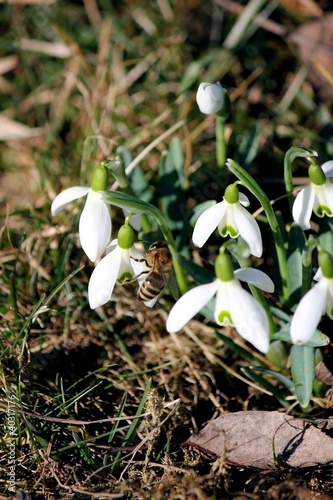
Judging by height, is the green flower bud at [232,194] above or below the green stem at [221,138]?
above

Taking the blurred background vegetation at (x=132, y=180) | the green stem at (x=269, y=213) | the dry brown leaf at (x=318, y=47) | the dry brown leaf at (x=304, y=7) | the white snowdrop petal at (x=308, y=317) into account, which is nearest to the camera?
the white snowdrop petal at (x=308, y=317)

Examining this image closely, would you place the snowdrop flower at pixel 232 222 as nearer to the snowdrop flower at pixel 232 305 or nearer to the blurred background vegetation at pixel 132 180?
the snowdrop flower at pixel 232 305

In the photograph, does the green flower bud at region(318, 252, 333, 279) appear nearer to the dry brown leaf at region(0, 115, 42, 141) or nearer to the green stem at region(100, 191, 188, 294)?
the green stem at region(100, 191, 188, 294)

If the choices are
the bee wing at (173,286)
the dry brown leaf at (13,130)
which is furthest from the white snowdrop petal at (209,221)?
the dry brown leaf at (13,130)

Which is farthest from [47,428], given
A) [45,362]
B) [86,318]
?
[86,318]

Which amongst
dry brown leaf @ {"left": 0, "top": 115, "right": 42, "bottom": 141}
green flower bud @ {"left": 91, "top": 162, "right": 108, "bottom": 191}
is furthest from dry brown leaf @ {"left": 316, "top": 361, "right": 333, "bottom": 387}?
A: dry brown leaf @ {"left": 0, "top": 115, "right": 42, "bottom": 141}

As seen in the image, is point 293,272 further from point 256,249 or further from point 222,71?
point 222,71

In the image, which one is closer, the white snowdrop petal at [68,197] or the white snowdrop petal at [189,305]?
the white snowdrop petal at [189,305]

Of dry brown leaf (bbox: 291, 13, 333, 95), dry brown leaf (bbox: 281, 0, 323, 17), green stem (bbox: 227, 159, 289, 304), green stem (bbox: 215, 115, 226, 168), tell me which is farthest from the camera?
dry brown leaf (bbox: 281, 0, 323, 17)
